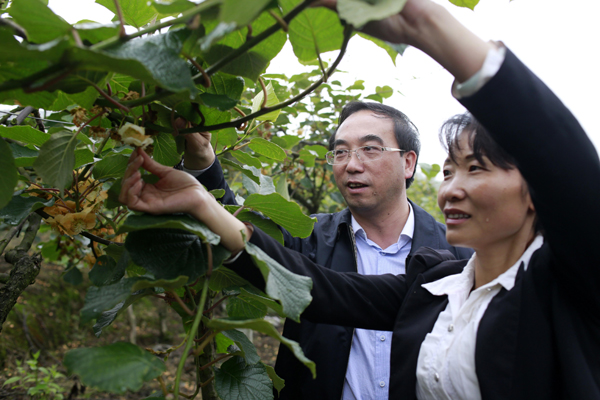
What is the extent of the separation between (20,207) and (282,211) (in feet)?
2.18

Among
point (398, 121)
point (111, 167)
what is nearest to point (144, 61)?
point (111, 167)

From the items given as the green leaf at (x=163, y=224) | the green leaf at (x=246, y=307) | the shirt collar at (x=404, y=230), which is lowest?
the green leaf at (x=246, y=307)

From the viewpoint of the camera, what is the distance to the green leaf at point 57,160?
741 mm

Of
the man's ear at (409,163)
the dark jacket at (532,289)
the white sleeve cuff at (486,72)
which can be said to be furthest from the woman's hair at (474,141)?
the man's ear at (409,163)

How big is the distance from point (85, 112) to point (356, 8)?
1.98ft

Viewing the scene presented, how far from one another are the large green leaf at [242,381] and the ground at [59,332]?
2248 millimetres

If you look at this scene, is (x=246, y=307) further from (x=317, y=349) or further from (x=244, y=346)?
(x=317, y=349)

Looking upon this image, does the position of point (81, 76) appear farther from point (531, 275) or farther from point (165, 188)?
point (531, 275)

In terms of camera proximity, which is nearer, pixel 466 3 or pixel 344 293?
pixel 466 3

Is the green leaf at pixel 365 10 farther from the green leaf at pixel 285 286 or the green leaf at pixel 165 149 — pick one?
the green leaf at pixel 165 149

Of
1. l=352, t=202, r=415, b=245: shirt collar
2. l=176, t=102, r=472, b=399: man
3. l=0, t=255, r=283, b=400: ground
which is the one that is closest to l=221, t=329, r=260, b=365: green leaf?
l=176, t=102, r=472, b=399: man

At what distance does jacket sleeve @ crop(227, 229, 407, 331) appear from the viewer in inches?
42.3

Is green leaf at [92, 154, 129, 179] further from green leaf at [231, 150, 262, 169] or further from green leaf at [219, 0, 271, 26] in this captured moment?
green leaf at [219, 0, 271, 26]

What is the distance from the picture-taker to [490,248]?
Result: 3.50 feet
